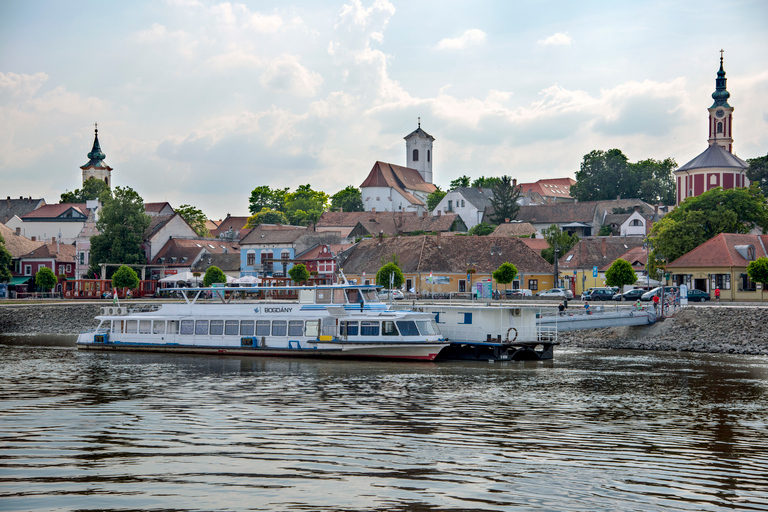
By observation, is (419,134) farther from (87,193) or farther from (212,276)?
(212,276)

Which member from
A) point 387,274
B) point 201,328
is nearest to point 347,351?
point 201,328

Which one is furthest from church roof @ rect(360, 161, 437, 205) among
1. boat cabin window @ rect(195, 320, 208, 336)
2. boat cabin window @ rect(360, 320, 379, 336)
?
boat cabin window @ rect(360, 320, 379, 336)

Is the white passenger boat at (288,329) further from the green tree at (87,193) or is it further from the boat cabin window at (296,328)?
the green tree at (87,193)

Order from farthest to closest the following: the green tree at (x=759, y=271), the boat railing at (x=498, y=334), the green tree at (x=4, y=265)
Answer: the green tree at (x=4, y=265), the green tree at (x=759, y=271), the boat railing at (x=498, y=334)

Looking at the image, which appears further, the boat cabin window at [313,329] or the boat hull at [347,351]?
the boat cabin window at [313,329]

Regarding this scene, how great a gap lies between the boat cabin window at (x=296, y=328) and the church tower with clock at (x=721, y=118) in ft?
298

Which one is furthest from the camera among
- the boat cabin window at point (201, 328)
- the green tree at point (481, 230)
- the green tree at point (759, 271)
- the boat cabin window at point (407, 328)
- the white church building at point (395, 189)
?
the white church building at point (395, 189)

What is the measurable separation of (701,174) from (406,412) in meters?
94.1

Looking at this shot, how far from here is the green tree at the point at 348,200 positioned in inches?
6555

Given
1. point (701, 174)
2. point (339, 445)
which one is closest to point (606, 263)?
point (701, 174)

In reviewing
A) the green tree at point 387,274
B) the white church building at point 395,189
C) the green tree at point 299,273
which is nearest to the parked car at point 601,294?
the green tree at point 387,274

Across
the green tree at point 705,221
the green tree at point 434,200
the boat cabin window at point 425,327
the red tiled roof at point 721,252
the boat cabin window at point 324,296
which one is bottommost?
the boat cabin window at point 425,327

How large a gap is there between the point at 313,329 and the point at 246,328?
412 centimetres

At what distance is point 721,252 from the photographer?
2571 inches
